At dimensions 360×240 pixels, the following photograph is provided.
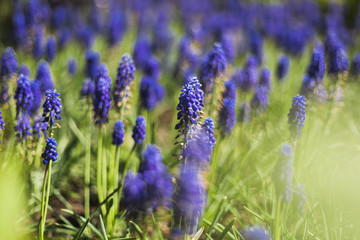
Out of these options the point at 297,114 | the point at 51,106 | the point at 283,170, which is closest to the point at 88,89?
the point at 51,106

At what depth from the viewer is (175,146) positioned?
5.37 meters

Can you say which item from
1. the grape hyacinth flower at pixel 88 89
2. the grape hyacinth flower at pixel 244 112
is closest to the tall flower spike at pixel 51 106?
the grape hyacinth flower at pixel 88 89

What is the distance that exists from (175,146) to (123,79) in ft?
5.62

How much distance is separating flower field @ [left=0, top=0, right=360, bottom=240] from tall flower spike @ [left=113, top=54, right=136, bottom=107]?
0.5 inches

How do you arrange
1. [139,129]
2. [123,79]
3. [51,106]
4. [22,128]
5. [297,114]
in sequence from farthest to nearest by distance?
[123,79] → [22,128] → [139,129] → [297,114] → [51,106]

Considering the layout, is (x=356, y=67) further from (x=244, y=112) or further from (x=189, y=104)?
(x=189, y=104)

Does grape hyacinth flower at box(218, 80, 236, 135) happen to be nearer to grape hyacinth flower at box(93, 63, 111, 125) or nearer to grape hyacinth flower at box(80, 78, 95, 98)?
grape hyacinth flower at box(93, 63, 111, 125)

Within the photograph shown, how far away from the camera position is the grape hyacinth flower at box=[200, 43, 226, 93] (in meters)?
4.30

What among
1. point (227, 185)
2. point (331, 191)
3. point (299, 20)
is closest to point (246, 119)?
point (227, 185)

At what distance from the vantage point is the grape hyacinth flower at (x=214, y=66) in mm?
4305

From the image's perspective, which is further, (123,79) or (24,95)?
(123,79)

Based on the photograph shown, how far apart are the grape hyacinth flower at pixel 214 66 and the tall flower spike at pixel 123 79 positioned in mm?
890

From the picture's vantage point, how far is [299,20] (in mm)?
14211

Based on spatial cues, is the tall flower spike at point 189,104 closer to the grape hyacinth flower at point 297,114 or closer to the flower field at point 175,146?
the flower field at point 175,146
